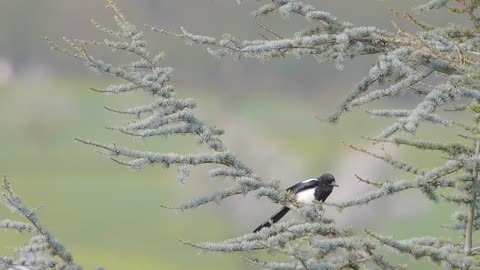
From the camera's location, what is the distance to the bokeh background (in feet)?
143

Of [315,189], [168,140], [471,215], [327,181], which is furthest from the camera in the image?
[168,140]

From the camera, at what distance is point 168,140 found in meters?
40.2

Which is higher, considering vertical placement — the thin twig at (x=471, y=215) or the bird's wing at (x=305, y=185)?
the bird's wing at (x=305, y=185)

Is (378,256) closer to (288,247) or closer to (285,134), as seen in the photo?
(288,247)

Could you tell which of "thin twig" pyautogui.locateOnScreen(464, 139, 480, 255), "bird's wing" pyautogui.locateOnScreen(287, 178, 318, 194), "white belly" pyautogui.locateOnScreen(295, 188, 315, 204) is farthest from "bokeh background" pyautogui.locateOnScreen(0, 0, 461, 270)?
"thin twig" pyautogui.locateOnScreen(464, 139, 480, 255)

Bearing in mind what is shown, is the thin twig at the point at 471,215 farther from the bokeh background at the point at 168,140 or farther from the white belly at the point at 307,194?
the bokeh background at the point at 168,140

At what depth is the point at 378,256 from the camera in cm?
697

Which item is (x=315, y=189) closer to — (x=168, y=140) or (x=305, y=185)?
(x=305, y=185)

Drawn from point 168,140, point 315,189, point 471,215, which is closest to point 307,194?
point 315,189

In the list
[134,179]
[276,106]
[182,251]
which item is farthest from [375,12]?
[276,106]

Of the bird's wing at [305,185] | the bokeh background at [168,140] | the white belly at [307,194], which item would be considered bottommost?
the white belly at [307,194]

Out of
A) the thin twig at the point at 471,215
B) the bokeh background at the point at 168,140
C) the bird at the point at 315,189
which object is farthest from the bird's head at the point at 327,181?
the bokeh background at the point at 168,140

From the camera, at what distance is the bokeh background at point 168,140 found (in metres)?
43.5

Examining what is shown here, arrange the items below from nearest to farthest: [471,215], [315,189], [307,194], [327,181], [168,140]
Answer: [471,215] → [307,194] → [315,189] → [327,181] → [168,140]
